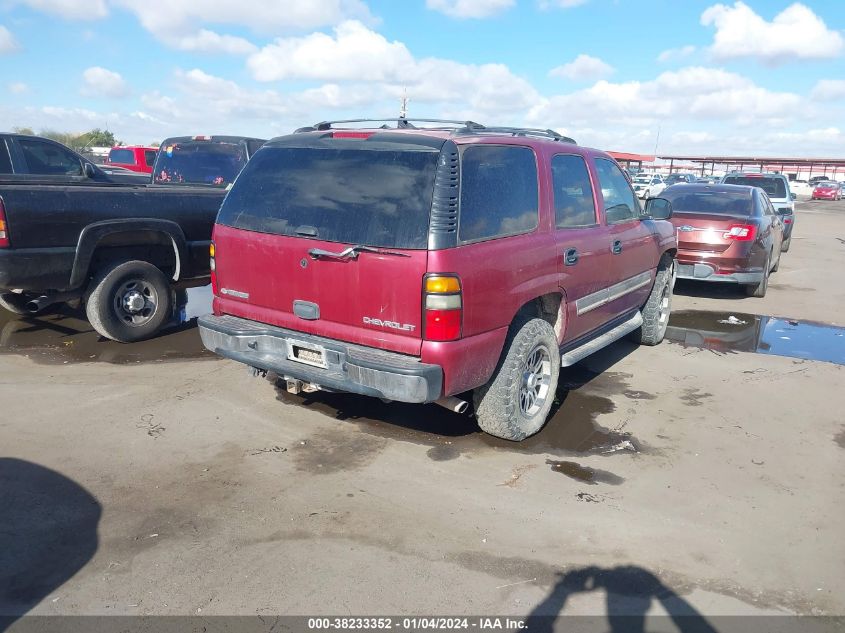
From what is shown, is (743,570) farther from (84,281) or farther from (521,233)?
(84,281)

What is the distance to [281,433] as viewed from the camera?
15.0ft

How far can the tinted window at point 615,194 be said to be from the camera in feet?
18.5

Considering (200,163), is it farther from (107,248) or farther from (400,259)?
(400,259)

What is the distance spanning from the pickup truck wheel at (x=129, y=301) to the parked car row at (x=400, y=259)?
21mm

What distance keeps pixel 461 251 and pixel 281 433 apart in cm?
186

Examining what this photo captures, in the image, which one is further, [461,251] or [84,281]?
[84,281]

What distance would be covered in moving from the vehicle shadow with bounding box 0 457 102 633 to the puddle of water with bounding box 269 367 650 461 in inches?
69.7

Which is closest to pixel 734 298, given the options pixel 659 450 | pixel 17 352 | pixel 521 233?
pixel 659 450

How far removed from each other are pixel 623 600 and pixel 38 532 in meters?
2.84

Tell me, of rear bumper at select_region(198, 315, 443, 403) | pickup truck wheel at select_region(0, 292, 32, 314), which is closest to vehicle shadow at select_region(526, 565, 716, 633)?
rear bumper at select_region(198, 315, 443, 403)

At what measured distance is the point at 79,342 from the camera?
6555 mm

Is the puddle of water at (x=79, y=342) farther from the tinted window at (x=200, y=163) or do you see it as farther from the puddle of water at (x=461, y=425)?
the tinted window at (x=200, y=163)

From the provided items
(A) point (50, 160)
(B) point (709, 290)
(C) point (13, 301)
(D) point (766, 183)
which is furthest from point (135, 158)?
(D) point (766, 183)

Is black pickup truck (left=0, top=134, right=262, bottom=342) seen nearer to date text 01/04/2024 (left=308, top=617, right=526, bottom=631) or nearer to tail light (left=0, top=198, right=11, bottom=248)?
→ tail light (left=0, top=198, right=11, bottom=248)
